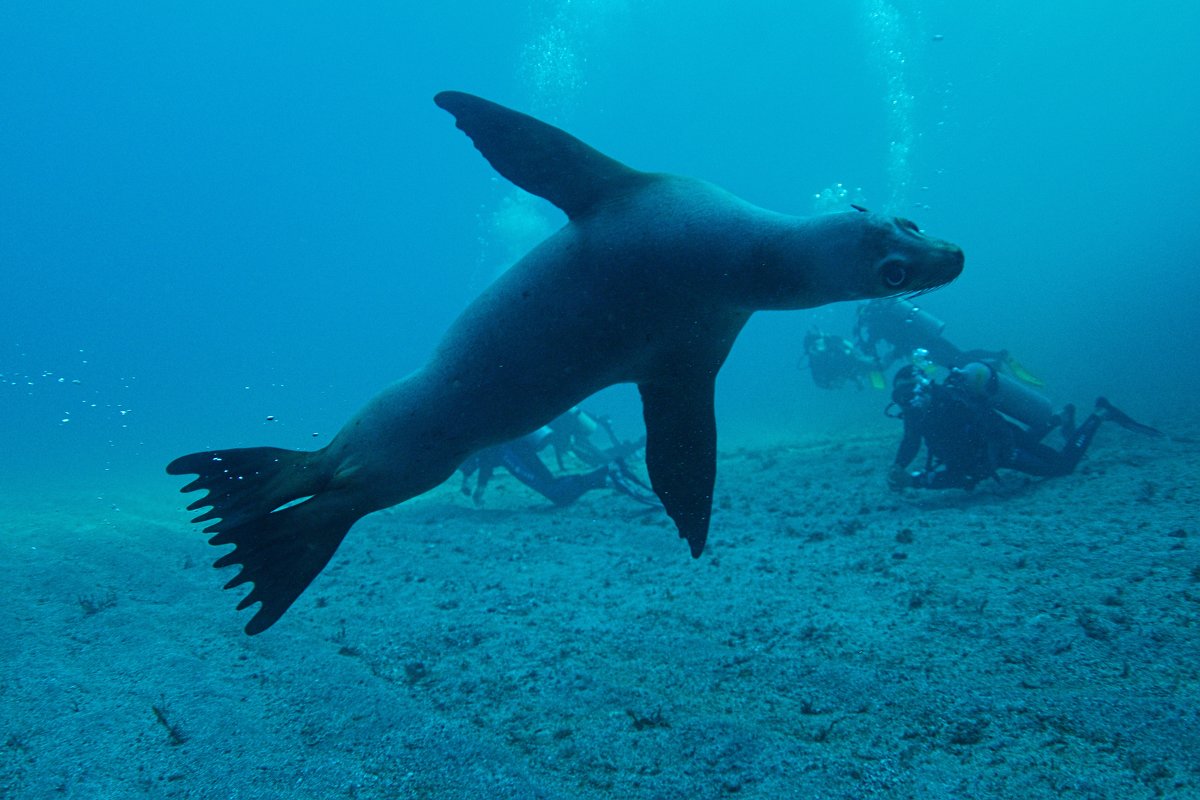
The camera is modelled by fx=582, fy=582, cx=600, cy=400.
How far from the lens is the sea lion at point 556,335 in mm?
2350

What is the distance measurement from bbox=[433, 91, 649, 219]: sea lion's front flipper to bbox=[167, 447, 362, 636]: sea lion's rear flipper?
1723 millimetres

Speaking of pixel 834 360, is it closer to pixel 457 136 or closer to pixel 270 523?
pixel 270 523

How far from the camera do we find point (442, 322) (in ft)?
528

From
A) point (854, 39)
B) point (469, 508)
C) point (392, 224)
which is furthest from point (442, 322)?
point (469, 508)

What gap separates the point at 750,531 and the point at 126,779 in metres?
5.35

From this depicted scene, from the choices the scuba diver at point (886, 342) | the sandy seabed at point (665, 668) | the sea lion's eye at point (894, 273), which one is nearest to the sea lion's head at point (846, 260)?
the sea lion's eye at point (894, 273)

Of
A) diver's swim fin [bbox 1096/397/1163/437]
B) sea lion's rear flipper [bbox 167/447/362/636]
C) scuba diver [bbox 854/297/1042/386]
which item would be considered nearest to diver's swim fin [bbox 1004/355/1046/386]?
scuba diver [bbox 854/297/1042/386]

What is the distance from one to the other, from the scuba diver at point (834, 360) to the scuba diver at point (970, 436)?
5.92m

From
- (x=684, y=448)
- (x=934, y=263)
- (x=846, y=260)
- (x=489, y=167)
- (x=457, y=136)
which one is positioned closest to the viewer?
(x=934, y=263)

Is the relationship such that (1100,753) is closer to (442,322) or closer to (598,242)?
(598,242)

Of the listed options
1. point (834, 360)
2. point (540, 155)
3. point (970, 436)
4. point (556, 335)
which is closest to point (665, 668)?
point (556, 335)

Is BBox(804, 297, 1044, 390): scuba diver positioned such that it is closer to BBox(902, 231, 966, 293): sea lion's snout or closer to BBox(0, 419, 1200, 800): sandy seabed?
BBox(0, 419, 1200, 800): sandy seabed

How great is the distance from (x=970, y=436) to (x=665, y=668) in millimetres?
5474

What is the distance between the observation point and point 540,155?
2523 millimetres
